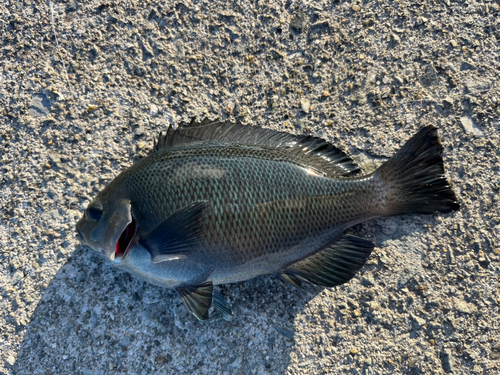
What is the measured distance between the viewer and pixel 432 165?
6.66 feet

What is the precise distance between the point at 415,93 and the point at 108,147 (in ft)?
6.25

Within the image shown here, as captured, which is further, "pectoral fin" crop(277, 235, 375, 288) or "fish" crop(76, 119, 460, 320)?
"pectoral fin" crop(277, 235, 375, 288)

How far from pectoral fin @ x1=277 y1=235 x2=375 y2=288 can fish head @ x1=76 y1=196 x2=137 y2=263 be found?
2.53 ft

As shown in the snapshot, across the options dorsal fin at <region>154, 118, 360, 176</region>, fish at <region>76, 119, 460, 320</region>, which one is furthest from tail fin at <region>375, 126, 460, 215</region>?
dorsal fin at <region>154, 118, 360, 176</region>

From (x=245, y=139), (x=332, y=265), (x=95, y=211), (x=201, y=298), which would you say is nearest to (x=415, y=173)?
(x=332, y=265)

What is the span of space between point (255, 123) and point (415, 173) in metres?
0.96

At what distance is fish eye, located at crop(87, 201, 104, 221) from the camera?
1.76 metres

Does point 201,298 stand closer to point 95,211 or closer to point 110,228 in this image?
point 110,228

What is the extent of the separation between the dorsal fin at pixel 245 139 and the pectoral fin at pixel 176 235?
41 centimetres

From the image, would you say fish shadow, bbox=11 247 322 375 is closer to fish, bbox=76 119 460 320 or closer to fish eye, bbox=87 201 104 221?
fish, bbox=76 119 460 320

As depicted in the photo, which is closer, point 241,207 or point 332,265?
point 241,207

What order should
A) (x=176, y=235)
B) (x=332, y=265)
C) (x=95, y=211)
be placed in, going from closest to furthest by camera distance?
(x=176, y=235)
(x=95, y=211)
(x=332, y=265)

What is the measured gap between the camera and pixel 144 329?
6.73ft

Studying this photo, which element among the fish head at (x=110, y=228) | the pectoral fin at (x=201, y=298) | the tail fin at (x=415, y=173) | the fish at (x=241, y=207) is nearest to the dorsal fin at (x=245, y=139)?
the fish at (x=241, y=207)
